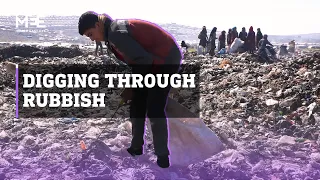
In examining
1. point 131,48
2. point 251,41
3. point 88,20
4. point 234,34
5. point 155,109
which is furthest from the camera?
point 234,34

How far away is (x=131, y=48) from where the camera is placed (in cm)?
271

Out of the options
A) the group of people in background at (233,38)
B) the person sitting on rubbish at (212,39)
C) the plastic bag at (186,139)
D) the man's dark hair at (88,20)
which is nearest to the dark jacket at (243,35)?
the group of people in background at (233,38)

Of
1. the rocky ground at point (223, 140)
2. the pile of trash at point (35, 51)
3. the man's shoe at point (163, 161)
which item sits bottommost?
the pile of trash at point (35, 51)

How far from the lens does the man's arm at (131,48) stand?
2.71m

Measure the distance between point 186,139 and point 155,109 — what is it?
2.06 feet

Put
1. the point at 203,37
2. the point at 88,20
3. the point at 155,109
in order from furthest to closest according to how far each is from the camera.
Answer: the point at 203,37 → the point at 155,109 → the point at 88,20

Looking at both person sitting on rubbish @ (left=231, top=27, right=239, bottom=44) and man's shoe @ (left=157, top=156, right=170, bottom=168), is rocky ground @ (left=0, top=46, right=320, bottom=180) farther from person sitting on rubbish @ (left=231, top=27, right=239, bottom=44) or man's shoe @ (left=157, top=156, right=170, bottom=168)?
person sitting on rubbish @ (left=231, top=27, right=239, bottom=44)

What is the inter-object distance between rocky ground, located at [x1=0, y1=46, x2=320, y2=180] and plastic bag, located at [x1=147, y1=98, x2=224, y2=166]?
0.09 meters

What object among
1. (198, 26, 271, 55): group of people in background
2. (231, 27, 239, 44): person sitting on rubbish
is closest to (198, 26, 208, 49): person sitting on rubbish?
(198, 26, 271, 55): group of people in background

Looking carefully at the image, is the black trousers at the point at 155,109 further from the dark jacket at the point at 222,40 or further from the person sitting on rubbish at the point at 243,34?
the dark jacket at the point at 222,40

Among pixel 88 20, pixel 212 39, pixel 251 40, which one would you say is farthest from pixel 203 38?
pixel 88 20

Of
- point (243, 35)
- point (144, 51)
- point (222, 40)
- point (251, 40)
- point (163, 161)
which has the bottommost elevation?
point (163, 161)

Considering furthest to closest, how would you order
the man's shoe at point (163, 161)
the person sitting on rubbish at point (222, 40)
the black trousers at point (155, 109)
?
the person sitting on rubbish at point (222, 40)
the man's shoe at point (163, 161)
the black trousers at point (155, 109)

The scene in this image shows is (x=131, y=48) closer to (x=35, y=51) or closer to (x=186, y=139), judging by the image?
(x=186, y=139)
